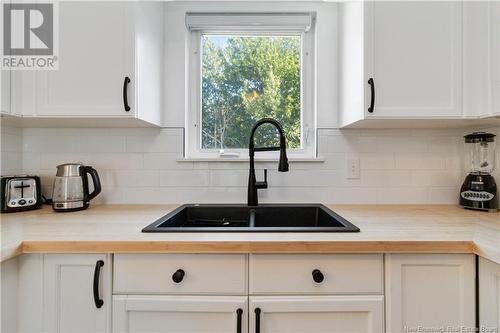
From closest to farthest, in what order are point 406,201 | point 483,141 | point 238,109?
point 483,141 → point 406,201 → point 238,109

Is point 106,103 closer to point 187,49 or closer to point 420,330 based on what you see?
point 187,49

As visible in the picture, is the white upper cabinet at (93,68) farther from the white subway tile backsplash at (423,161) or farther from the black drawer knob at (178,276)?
the white subway tile backsplash at (423,161)

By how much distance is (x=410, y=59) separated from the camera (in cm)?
122

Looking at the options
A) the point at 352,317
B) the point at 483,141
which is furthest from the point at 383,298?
the point at 483,141

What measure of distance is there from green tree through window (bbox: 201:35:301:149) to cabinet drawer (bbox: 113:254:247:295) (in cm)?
89

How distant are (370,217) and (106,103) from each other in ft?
4.36

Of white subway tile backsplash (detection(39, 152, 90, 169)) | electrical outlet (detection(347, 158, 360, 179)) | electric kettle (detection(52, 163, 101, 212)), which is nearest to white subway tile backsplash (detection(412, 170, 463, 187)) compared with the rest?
electrical outlet (detection(347, 158, 360, 179))

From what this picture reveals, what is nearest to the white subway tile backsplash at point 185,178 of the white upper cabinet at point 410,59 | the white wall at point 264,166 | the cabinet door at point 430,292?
the white wall at point 264,166

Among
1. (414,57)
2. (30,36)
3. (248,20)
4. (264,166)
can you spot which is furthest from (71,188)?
(414,57)

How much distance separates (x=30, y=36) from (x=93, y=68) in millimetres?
351

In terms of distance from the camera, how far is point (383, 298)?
0.90 metres

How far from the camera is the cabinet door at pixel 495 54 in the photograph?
1158 mm

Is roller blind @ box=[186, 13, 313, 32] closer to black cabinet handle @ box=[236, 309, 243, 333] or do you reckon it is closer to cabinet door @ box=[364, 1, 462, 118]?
cabinet door @ box=[364, 1, 462, 118]

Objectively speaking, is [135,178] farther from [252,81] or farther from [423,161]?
[423,161]
